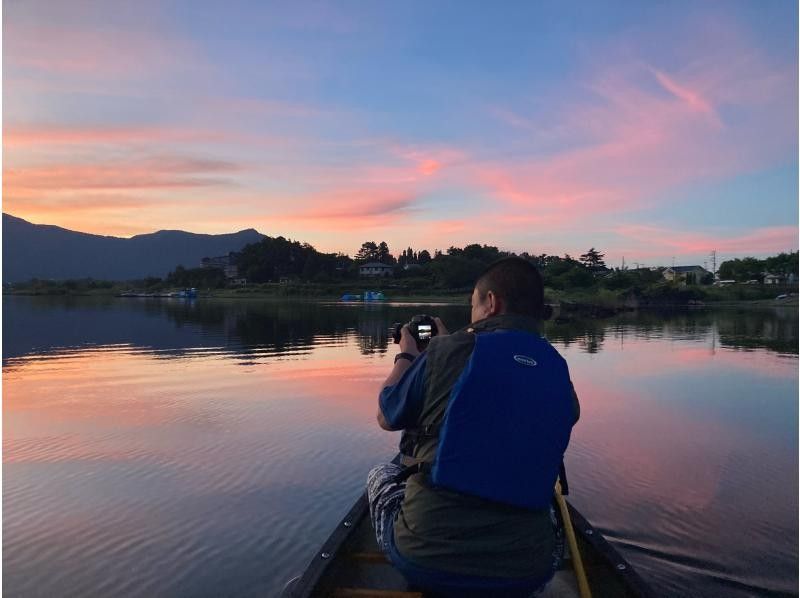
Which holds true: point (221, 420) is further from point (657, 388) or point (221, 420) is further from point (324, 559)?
point (657, 388)

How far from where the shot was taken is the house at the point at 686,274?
125000 mm

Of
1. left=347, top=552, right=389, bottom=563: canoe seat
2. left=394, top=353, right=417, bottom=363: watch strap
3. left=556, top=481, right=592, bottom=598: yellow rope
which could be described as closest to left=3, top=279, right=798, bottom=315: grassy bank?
left=347, top=552, right=389, bottom=563: canoe seat

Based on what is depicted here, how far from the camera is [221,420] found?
42.9 feet

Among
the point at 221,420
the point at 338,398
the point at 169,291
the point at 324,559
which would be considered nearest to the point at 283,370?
the point at 338,398

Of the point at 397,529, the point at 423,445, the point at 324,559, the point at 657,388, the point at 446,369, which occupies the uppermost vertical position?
the point at 446,369

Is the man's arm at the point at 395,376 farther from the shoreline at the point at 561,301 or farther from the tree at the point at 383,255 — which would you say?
the tree at the point at 383,255

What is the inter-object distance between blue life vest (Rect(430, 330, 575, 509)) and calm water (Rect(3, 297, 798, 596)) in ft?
12.3

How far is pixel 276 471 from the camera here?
9469 mm

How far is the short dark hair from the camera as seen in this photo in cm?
328

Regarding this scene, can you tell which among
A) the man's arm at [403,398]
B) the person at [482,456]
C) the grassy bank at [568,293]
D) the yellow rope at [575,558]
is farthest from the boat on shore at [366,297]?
the person at [482,456]

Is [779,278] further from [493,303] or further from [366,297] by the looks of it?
[493,303]

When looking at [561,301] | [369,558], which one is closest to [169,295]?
[561,301]

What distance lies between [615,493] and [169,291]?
5970 inches

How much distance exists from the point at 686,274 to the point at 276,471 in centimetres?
13721
